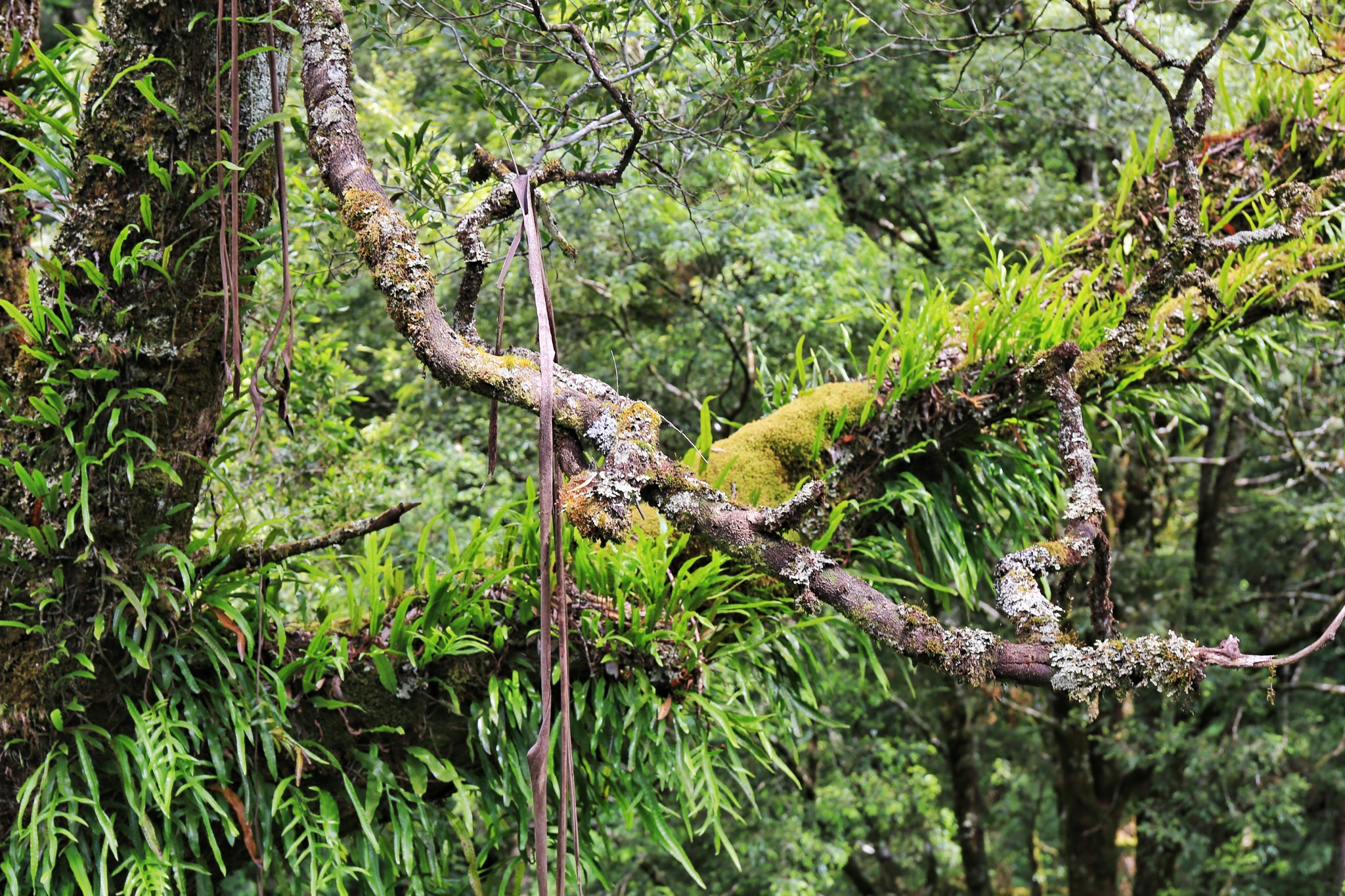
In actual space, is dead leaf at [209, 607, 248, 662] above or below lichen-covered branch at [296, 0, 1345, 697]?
below

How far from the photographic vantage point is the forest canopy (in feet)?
4.39

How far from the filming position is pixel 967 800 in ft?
21.7

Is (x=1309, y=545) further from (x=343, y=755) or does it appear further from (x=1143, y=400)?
(x=343, y=755)

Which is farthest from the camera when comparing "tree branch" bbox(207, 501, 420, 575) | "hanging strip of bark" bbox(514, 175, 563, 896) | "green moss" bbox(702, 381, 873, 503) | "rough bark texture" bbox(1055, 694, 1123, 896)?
"rough bark texture" bbox(1055, 694, 1123, 896)

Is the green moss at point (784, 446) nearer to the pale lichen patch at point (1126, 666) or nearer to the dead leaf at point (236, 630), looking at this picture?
the dead leaf at point (236, 630)

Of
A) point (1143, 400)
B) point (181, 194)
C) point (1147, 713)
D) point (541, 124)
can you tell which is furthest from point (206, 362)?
point (1147, 713)

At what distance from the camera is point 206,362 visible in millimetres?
1912

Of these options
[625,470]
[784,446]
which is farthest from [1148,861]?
[625,470]

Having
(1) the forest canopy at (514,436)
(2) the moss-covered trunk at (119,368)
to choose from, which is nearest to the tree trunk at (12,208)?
(1) the forest canopy at (514,436)

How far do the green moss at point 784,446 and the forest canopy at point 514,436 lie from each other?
13mm

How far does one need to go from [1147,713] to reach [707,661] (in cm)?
467

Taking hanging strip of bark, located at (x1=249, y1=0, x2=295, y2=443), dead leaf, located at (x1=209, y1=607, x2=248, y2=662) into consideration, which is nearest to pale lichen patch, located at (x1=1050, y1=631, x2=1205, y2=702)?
Answer: hanging strip of bark, located at (x1=249, y1=0, x2=295, y2=443)

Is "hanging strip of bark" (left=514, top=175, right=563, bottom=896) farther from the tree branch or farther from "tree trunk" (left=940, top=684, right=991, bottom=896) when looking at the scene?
"tree trunk" (left=940, top=684, right=991, bottom=896)

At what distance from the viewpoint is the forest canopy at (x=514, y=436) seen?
1338 millimetres
